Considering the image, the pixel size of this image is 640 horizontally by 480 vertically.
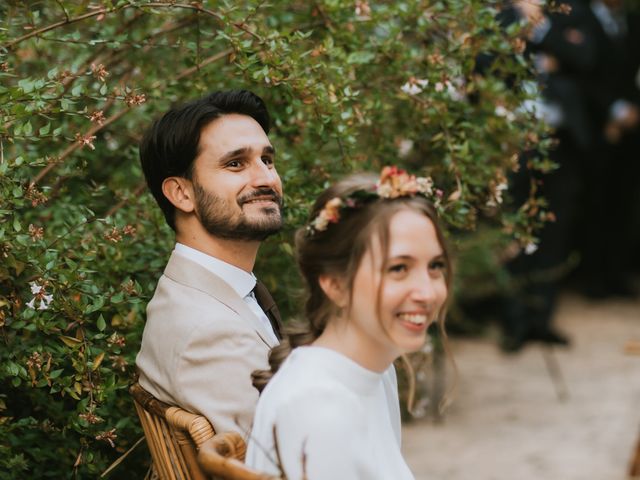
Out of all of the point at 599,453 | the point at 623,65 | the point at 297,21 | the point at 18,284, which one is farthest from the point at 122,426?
the point at 623,65

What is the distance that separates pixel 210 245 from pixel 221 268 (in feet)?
0.20

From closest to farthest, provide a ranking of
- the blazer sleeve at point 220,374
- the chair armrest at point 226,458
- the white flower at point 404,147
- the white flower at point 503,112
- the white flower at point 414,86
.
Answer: the chair armrest at point 226,458 < the blazer sleeve at point 220,374 < the white flower at point 414,86 < the white flower at point 503,112 < the white flower at point 404,147

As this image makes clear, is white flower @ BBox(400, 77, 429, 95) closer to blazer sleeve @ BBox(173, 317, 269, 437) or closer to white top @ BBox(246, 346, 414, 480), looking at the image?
blazer sleeve @ BBox(173, 317, 269, 437)

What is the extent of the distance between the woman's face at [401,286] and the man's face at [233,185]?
1.56 ft

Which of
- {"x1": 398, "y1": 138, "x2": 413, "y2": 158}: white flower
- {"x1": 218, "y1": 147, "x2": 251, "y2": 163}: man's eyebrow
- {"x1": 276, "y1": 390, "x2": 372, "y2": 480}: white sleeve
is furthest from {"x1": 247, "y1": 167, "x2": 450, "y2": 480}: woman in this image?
{"x1": 398, "y1": 138, "x2": 413, "y2": 158}: white flower

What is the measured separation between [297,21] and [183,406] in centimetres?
161

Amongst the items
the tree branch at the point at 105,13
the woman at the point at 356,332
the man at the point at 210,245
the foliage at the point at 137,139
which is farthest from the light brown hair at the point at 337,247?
the tree branch at the point at 105,13

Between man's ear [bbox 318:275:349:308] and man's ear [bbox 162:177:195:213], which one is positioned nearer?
man's ear [bbox 318:275:349:308]

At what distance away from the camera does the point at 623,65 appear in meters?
6.82

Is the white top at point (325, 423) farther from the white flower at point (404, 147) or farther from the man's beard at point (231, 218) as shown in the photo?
the white flower at point (404, 147)

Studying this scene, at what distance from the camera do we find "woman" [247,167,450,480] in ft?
5.04

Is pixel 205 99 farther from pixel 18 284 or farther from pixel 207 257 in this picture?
pixel 18 284

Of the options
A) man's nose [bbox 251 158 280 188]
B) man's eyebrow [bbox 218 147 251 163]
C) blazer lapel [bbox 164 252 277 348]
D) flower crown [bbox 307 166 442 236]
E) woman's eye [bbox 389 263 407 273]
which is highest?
flower crown [bbox 307 166 442 236]

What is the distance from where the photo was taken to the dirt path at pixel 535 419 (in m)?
4.12
